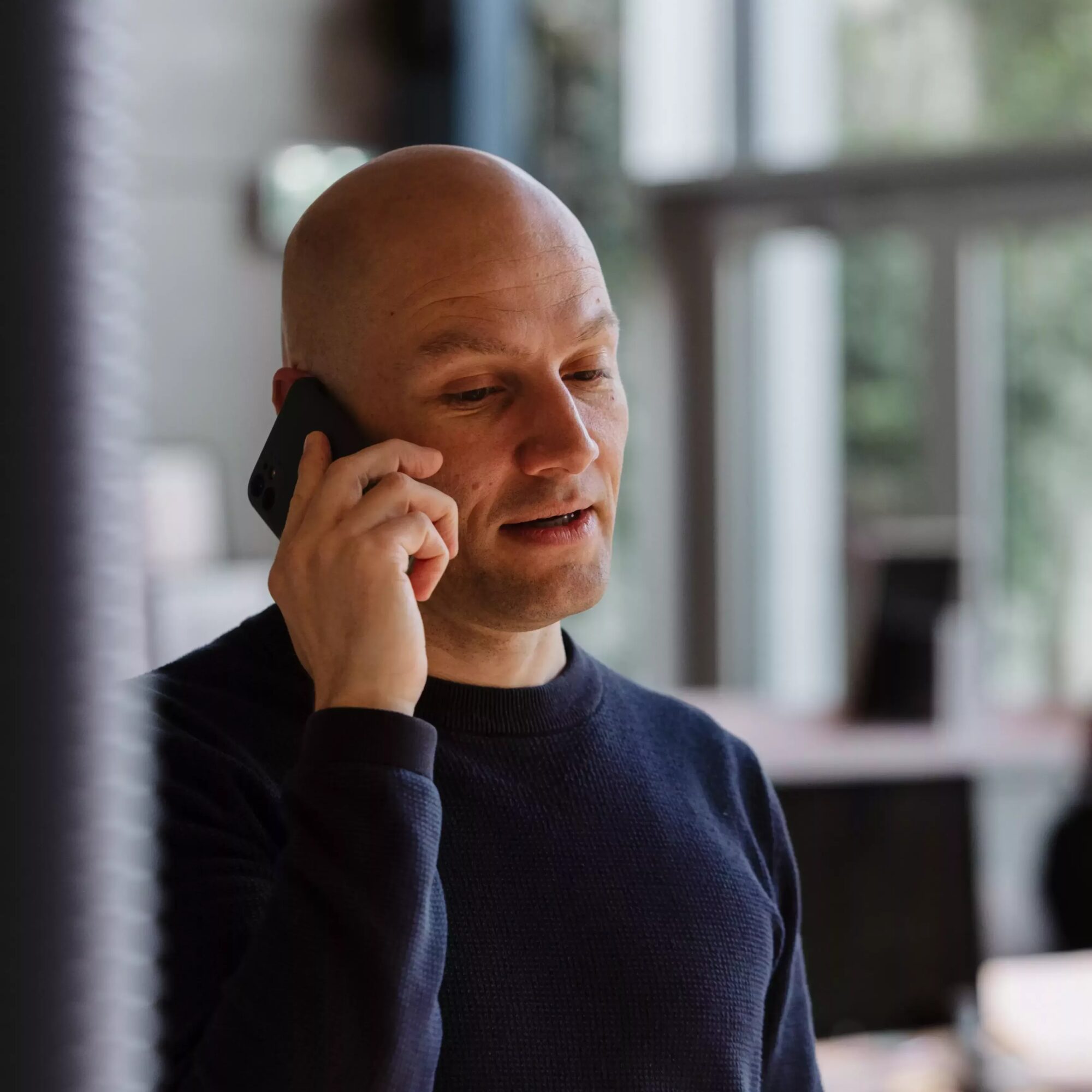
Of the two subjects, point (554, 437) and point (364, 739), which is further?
point (554, 437)

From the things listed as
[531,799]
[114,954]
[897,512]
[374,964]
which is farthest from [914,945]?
[897,512]

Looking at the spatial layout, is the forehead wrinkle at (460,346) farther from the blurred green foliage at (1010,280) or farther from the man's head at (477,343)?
the blurred green foliage at (1010,280)

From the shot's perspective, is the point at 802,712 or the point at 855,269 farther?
the point at 855,269

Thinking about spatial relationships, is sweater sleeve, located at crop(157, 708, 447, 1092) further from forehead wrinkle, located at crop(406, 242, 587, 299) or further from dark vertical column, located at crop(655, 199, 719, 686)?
dark vertical column, located at crop(655, 199, 719, 686)

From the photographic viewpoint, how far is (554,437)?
79 cm

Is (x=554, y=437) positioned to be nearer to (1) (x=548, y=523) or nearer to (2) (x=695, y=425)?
(1) (x=548, y=523)

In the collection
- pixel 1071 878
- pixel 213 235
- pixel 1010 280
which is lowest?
pixel 1071 878

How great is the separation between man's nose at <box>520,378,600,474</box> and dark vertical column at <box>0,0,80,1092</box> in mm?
591

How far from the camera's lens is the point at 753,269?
5.71 meters

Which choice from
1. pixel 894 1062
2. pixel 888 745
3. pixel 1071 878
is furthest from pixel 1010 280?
pixel 894 1062

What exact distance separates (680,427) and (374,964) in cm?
529

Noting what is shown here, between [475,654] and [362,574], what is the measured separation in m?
0.20

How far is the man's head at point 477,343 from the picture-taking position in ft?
2.61

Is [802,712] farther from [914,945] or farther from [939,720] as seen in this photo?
[914,945]
